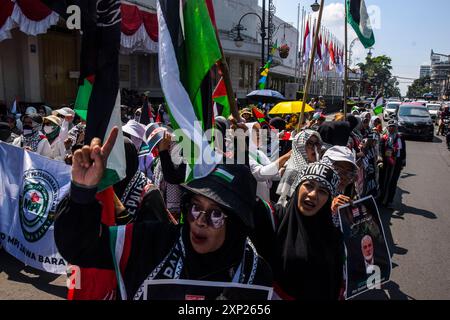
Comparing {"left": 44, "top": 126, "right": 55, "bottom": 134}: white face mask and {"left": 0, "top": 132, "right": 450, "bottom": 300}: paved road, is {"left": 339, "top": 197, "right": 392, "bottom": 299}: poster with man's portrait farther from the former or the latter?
{"left": 44, "top": 126, "right": 55, "bottom": 134}: white face mask

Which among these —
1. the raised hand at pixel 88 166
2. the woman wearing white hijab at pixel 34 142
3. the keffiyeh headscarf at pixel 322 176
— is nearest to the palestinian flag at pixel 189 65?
the raised hand at pixel 88 166

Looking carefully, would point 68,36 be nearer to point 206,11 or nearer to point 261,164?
point 261,164

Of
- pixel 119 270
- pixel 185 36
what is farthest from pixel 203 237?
pixel 185 36

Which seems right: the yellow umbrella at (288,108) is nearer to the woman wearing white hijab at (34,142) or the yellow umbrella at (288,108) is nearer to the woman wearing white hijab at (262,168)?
the woman wearing white hijab at (262,168)

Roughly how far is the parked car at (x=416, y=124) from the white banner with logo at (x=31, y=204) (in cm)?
1936

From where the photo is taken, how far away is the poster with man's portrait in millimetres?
2576

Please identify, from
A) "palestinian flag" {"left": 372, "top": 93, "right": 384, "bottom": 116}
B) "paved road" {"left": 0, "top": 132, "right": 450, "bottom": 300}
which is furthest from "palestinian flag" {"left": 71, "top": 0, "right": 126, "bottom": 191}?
"palestinian flag" {"left": 372, "top": 93, "right": 384, "bottom": 116}

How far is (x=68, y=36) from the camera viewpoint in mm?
15344

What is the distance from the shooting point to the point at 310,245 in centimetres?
226

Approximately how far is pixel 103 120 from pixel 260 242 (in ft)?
3.82

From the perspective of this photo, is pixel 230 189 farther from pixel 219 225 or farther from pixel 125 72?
pixel 125 72

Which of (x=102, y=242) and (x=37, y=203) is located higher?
(x=102, y=242)

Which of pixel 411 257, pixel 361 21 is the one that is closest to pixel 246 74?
pixel 361 21

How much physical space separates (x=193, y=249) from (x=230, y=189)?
0.32 metres
